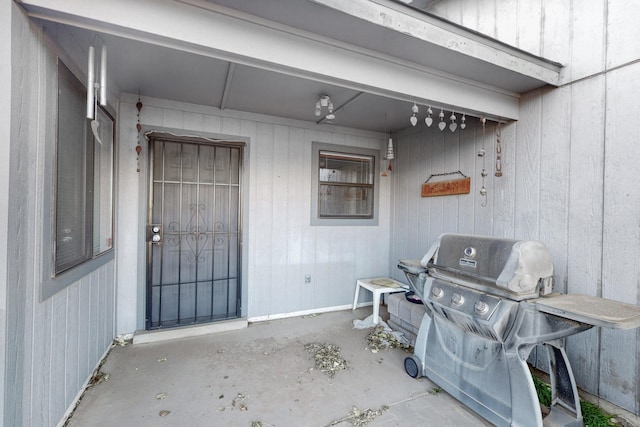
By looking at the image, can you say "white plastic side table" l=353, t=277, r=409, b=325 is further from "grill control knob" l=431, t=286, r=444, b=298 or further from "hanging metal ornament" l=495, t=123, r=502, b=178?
"hanging metal ornament" l=495, t=123, r=502, b=178

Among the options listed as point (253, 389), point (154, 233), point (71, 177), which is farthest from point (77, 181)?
point (253, 389)

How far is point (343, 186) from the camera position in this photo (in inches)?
159

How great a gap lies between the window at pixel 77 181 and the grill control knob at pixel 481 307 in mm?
2560

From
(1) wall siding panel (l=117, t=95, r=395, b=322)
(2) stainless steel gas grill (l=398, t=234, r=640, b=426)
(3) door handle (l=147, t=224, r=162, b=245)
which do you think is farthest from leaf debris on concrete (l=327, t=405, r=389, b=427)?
(3) door handle (l=147, t=224, r=162, b=245)

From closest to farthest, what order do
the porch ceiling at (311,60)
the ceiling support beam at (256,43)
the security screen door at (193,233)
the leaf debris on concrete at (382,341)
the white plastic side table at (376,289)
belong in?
the ceiling support beam at (256,43) → the porch ceiling at (311,60) → the leaf debris on concrete at (382,341) → the security screen door at (193,233) → the white plastic side table at (376,289)

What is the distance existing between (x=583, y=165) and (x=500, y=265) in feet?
3.84

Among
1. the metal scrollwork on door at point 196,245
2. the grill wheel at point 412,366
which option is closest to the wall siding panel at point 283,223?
the metal scrollwork on door at point 196,245

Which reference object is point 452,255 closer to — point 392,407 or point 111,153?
point 392,407

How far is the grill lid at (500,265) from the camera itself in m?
1.68

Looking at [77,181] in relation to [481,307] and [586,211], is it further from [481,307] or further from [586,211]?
[586,211]

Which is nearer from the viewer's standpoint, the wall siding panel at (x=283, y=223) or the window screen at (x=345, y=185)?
→ the wall siding panel at (x=283, y=223)

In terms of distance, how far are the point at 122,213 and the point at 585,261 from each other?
420 cm

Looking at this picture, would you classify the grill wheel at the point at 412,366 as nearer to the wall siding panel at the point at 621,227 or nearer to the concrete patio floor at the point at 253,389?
the concrete patio floor at the point at 253,389

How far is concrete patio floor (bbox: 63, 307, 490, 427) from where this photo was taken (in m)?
1.91
